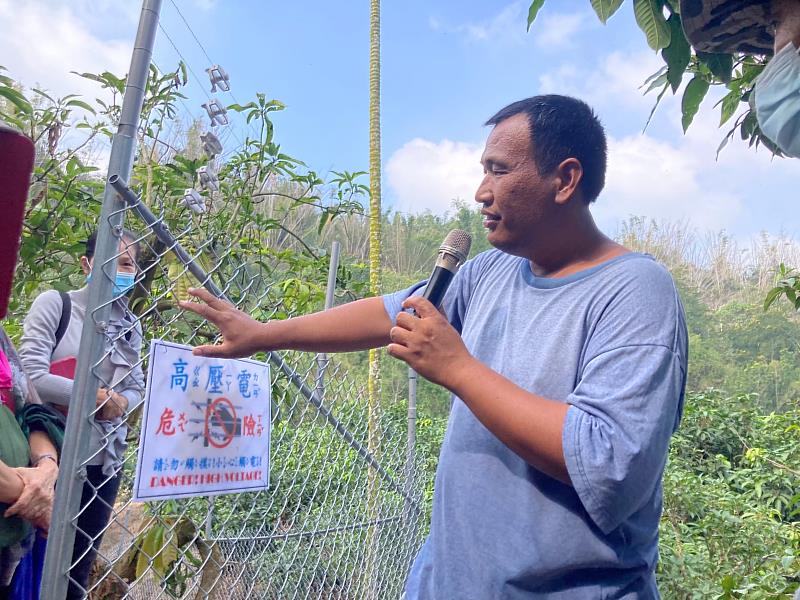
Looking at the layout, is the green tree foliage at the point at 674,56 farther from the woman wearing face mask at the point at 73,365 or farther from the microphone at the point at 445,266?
the woman wearing face mask at the point at 73,365

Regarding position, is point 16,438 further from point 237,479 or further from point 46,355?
point 46,355

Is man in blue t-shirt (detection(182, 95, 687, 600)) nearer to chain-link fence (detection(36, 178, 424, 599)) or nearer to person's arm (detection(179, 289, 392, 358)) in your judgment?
person's arm (detection(179, 289, 392, 358))

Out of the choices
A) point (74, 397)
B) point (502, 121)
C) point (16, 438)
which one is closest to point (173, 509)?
point (16, 438)

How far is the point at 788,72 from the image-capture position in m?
1.13

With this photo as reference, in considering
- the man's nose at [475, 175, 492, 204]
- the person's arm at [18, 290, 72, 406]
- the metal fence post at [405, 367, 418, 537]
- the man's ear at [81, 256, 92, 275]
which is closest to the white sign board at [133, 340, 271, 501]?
the man's nose at [475, 175, 492, 204]

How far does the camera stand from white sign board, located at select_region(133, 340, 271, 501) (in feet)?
4.71

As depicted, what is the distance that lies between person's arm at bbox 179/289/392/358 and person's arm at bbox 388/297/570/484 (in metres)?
0.40

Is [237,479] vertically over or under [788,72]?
under

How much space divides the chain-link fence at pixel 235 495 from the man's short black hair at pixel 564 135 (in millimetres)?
733

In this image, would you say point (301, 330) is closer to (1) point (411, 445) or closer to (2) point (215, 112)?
(2) point (215, 112)

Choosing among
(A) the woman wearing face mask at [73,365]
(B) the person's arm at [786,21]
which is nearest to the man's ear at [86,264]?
(A) the woman wearing face mask at [73,365]

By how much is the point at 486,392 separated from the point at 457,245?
0.38 metres

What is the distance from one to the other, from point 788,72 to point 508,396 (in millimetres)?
684

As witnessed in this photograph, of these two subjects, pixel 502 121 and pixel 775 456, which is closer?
pixel 502 121
